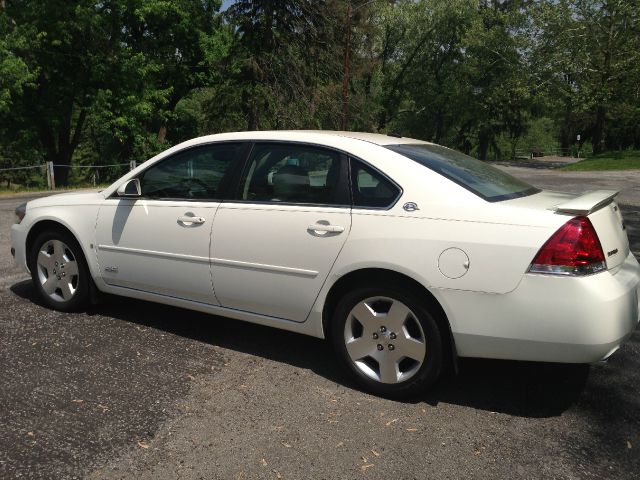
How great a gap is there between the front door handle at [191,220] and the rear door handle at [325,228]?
2.90ft

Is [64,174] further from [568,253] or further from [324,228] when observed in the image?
[568,253]

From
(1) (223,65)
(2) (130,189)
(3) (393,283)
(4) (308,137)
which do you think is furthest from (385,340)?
(1) (223,65)

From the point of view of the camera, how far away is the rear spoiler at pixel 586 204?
2.95 meters

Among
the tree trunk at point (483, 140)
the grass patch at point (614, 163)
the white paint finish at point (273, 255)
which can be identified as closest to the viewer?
the white paint finish at point (273, 255)

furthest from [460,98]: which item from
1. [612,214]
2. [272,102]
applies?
[612,214]

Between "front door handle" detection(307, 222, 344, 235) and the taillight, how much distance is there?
44.3 inches

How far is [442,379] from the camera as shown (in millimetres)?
3695

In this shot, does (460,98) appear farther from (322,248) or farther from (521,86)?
(322,248)

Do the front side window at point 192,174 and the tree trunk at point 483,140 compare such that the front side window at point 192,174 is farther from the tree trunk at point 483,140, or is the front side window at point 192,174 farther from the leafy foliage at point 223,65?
the tree trunk at point 483,140

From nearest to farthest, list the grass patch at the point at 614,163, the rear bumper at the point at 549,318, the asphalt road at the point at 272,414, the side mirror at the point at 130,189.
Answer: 1. the asphalt road at the point at 272,414
2. the rear bumper at the point at 549,318
3. the side mirror at the point at 130,189
4. the grass patch at the point at 614,163

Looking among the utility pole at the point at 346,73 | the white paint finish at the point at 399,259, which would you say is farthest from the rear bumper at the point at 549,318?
the utility pole at the point at 346,73

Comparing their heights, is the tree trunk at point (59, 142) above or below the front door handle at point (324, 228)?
above

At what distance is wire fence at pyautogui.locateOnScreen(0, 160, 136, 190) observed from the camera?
22.3 meters

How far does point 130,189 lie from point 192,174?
54 cm
